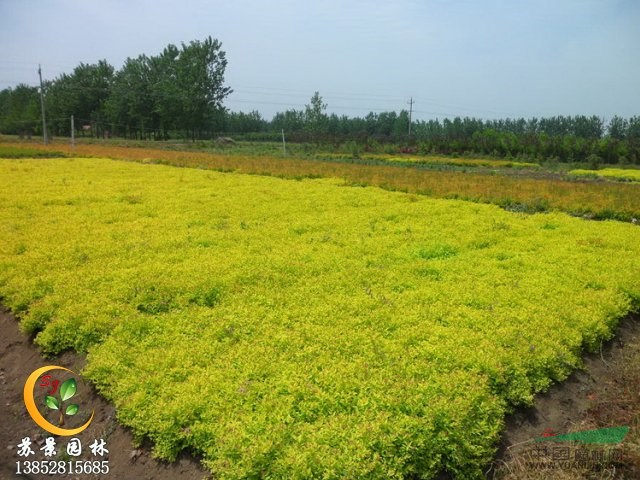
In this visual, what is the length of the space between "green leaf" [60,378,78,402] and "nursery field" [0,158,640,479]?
0.19 m

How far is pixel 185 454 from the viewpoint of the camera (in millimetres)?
4281

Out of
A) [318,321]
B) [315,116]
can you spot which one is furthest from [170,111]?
[318,321]

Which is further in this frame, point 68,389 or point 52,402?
point 68,389

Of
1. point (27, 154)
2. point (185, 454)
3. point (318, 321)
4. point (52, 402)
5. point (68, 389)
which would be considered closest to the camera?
point (185, 454)

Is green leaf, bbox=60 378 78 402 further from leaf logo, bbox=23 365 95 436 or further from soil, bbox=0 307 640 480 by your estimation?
soil, bbox=0 307 640 480

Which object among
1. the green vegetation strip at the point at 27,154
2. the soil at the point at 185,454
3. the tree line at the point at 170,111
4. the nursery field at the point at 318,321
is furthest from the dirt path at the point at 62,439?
the tree line at the point at 170,111

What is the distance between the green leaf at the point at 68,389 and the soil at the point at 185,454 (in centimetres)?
24

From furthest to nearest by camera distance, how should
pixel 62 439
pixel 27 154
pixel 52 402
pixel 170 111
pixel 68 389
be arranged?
pixel 170 111, pixel 27 154, pixel 68 389, pixel 52 402, pixel 62 439

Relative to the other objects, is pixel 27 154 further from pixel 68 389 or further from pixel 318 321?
pixel 318 321

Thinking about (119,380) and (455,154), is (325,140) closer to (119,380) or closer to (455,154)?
(455,154)

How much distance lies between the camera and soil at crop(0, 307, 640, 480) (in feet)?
14.0

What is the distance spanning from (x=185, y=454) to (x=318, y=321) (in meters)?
2.44

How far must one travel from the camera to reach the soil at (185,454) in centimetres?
426

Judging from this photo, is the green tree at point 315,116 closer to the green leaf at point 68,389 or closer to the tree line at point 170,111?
the tree line at point 170,111
